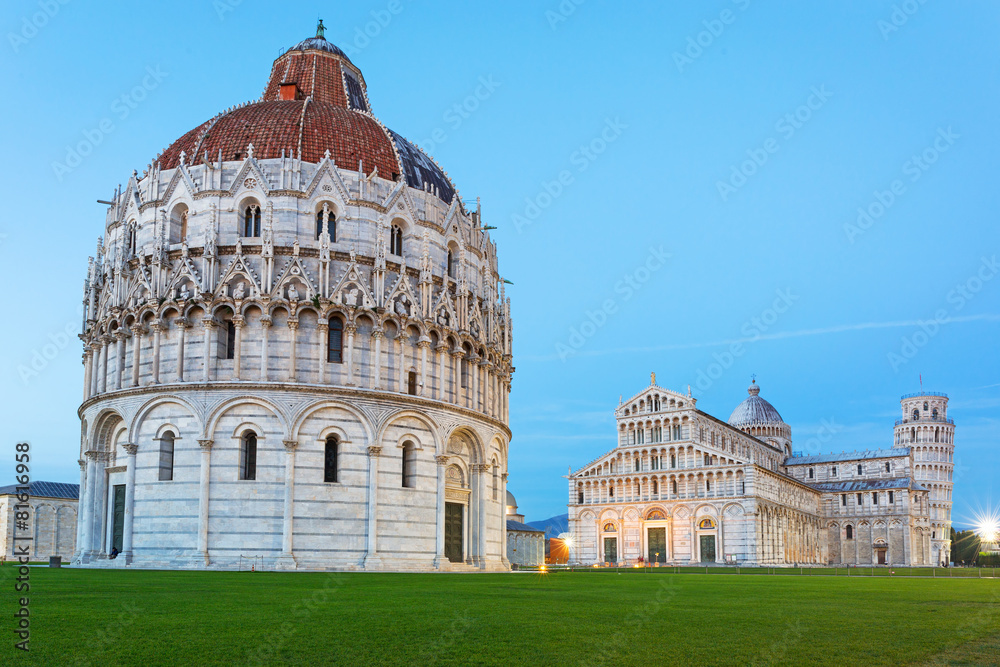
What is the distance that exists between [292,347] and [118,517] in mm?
12472

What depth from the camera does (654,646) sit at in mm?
12734

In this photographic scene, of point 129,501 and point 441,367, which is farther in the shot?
point 441,367

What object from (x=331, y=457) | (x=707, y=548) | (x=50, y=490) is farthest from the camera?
(x=707, y=548)

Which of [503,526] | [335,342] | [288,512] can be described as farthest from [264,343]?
[503,526]

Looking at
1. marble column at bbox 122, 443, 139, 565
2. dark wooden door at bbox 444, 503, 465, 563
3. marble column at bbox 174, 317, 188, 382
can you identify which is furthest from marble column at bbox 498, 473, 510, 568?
marble column at bbox 122, 443, 139, 565

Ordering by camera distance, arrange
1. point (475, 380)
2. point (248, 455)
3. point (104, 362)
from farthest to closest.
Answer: point (475, 380) → point (104, 362) → point (248, 455)

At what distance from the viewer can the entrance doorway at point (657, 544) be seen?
104 m

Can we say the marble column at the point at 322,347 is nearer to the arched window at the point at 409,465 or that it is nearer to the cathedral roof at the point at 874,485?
the arched window at the point at 409,465

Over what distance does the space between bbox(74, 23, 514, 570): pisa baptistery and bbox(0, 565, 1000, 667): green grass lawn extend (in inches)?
729

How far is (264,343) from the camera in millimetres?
41688

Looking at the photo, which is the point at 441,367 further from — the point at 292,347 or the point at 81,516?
the point at 81,516

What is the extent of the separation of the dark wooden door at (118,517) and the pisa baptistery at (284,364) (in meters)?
0.13

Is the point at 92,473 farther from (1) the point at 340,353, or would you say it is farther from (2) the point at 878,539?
(2) the point at 878,539

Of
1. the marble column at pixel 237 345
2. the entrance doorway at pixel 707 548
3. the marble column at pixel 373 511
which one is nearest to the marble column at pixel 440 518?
the marble column at pixel 373 511
